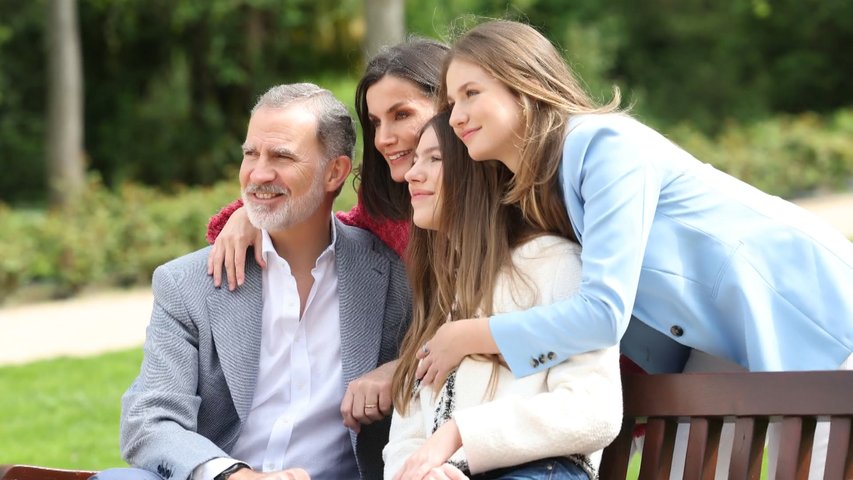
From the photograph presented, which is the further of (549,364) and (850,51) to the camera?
(850,51)

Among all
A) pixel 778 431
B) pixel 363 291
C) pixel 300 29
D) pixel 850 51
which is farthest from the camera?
pixel 850 51

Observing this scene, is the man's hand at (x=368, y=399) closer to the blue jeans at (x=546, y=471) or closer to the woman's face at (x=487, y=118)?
the blue jeans at (x=546, y=471)

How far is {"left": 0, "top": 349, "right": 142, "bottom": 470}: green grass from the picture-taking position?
6.31 meters

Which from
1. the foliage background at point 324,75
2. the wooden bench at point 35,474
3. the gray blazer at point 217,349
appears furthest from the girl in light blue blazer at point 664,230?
the foliage background at point 324,75

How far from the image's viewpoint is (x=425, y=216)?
3.08 metres

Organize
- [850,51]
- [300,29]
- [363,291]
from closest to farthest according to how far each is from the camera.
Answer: [363,291], [300,29], [850,51]

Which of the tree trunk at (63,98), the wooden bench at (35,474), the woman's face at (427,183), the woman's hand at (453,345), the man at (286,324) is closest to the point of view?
the woman's hand at (453,345)

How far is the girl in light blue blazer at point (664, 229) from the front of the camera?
2.87 meters

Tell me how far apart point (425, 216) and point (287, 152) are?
0.64 metres

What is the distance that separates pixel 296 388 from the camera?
11.6 ft

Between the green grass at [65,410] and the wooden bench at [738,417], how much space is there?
375cm

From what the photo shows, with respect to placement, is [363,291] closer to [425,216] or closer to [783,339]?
[425,216]

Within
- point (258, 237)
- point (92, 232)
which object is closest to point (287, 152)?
point (258, 237)

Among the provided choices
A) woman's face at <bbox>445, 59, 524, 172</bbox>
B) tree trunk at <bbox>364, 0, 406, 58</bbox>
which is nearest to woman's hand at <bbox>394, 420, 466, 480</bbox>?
woman's face at <bbox>445, 59, 524, 172</bbox>
